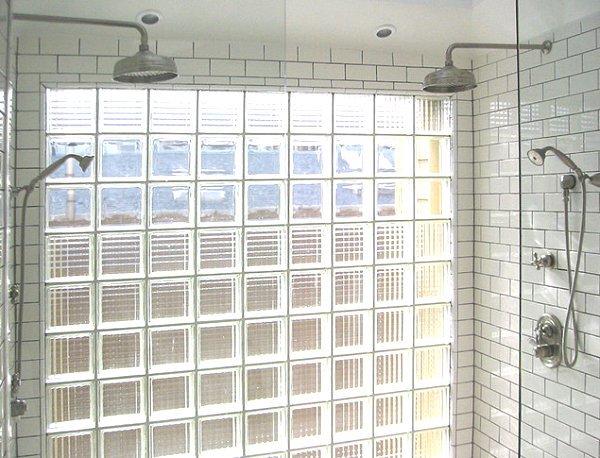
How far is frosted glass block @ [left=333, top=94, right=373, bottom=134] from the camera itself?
2.35m

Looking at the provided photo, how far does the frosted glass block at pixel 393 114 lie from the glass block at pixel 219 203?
115 cm

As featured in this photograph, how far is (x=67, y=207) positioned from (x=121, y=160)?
0.20 metres

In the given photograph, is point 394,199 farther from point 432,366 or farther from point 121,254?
point 121,254

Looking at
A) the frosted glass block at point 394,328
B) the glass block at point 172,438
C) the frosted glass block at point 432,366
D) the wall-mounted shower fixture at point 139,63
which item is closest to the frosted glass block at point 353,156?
the frosted glass block at point 394,328

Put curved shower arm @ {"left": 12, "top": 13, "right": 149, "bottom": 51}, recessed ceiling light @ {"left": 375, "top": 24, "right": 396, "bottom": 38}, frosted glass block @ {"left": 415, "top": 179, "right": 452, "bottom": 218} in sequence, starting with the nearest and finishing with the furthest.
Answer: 1. curved shower arm @ {"left": 12, "top": 13, "right": 149, "bottom": 51}
2. recessed ceiling light @ {"left": 375, "top": 24, "right": 396, "bottom": 38}
3. frosted glass block @ {"left": 415, "top": 179, "right": 452, "bottom": 218}

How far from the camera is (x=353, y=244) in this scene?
238 centimetres

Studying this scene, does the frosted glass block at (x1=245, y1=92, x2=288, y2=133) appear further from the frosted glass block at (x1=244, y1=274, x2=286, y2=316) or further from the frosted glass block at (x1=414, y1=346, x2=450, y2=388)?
the frosted glass block at (x1=414, y1=346, x2=450, y2=388)

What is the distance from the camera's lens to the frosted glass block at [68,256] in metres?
1.40

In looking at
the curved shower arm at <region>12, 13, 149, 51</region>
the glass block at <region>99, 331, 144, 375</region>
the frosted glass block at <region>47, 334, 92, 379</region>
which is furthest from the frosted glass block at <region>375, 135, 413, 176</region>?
the frosted glass block at <region>47, 334, 92, 379</region>

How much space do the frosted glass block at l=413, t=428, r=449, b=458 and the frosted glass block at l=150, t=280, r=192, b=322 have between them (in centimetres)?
160

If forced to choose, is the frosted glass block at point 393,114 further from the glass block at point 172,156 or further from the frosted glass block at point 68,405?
the frosted glass block at point 68,405

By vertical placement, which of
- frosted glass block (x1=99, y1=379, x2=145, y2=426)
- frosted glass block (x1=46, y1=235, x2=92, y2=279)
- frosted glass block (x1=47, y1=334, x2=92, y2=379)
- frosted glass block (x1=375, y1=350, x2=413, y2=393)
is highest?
frosted glass block (x1=46, y1=235, x2=92, y2=279)

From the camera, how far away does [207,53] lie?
A: 4.70ft

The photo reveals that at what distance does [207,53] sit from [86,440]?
1.21 m
